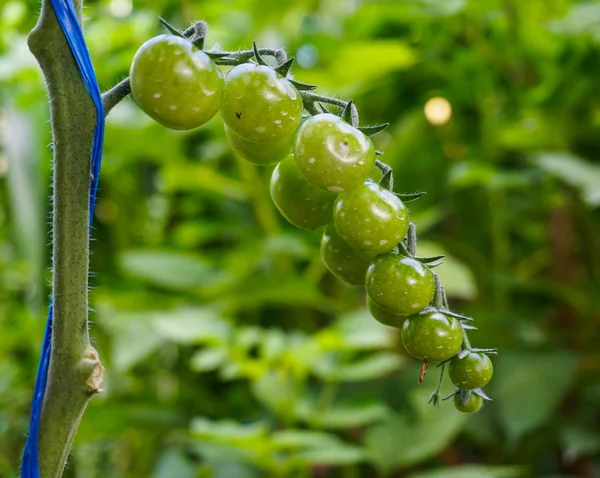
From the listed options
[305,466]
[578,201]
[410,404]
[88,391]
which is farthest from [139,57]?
[578,201]

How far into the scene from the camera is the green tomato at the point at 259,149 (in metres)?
0.34

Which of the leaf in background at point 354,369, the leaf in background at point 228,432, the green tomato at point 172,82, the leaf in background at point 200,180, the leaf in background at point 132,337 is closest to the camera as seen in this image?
the green tomato at point 172,82

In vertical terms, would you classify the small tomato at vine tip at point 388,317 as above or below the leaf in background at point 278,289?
above

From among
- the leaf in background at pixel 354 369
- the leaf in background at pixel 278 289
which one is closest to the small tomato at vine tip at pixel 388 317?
the leaf in background at pixel 354 369

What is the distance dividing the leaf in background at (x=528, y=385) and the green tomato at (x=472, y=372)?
0.85 m

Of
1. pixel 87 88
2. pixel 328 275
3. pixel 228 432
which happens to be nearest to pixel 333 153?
pixel 87 88

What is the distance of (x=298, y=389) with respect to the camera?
1.04 meters

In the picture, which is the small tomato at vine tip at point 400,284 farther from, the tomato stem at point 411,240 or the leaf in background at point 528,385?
the leaf in background at point 528,385

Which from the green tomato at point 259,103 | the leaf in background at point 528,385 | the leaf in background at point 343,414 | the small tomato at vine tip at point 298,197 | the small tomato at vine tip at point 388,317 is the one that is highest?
the green tomato at point 259,103

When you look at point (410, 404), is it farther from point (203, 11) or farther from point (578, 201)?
point (203, 11)

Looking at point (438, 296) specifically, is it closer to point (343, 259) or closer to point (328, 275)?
point (343, 259)

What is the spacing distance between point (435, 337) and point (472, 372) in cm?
2

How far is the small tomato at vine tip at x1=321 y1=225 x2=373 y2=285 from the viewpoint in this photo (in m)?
0.35

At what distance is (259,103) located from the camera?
29cm
